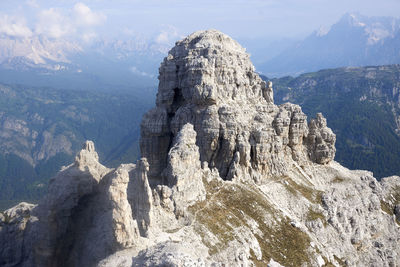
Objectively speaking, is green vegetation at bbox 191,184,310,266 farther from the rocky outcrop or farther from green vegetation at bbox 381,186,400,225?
green vegetation at bbox 381,186,400,225

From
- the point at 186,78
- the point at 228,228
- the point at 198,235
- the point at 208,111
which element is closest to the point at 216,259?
the point at 198,235

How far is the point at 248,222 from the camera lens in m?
63.3

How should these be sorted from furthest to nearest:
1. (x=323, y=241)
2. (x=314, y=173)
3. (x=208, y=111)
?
(x=314, y=173) < (x=208, y=111) < (x=323, y=241)

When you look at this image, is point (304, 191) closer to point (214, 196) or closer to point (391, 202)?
point (214, 196)

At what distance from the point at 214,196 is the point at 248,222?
7458 millimetres

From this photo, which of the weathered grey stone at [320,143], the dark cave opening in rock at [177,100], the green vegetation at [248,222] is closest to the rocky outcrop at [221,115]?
the dark cave opening in rock at [177,100]

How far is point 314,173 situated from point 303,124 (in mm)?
12995

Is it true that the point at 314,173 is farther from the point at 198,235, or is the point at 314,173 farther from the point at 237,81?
the point at 198,235

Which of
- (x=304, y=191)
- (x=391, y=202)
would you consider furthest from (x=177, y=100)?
(x=391, y=202)

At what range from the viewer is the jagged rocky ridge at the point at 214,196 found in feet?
140

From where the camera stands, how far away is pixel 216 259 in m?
50.5

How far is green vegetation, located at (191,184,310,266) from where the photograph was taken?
56.4m

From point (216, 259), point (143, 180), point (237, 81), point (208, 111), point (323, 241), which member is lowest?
point (323, 241)

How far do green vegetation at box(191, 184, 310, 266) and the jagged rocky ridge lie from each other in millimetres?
245
